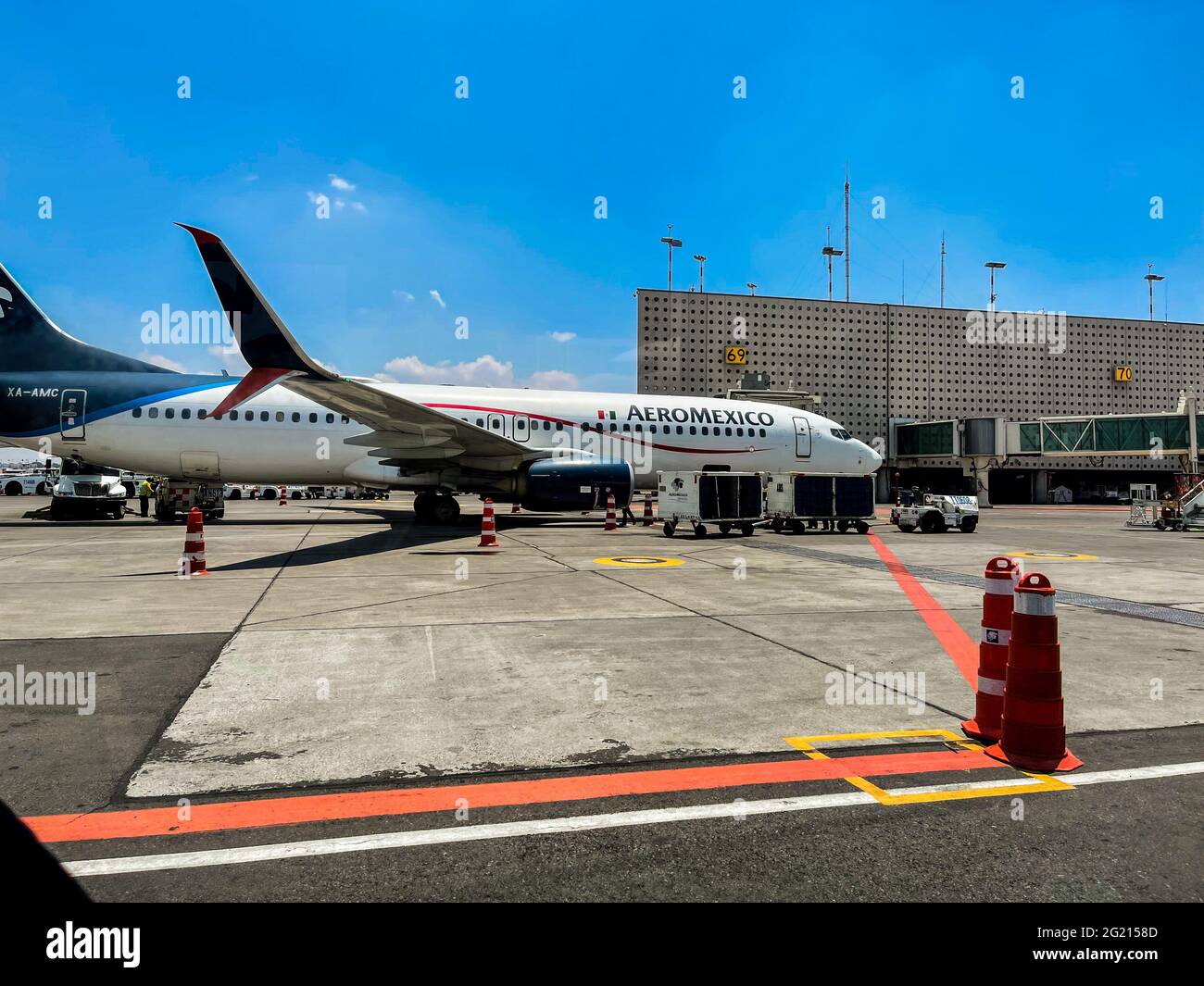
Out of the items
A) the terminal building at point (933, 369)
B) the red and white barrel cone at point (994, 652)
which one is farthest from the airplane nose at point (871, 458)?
the terminal building at point (933, 369)

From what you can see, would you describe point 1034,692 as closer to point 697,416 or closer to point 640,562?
point 640,562

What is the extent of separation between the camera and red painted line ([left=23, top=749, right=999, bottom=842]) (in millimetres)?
3199

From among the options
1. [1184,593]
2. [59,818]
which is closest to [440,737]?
[59,818]

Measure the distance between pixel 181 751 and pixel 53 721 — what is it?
3.90ft

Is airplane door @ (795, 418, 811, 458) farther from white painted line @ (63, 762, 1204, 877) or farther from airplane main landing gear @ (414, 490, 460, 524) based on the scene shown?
white painted line @ (63, 762, 1204, 877)

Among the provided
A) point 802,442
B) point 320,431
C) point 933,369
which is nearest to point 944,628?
point 802,442

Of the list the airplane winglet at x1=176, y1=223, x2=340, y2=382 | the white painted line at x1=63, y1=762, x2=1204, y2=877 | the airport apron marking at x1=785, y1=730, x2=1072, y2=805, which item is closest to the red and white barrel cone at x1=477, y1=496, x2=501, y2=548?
the airplane winglet at x1=176, y1=223, x2=340, y2=382

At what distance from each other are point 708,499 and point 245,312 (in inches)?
459

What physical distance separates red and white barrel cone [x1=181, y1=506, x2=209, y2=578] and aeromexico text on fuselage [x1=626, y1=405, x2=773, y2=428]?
1370cm

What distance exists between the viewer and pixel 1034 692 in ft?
13.4

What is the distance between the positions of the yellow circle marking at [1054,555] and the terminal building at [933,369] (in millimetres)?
40099

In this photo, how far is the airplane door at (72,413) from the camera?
20.1m
